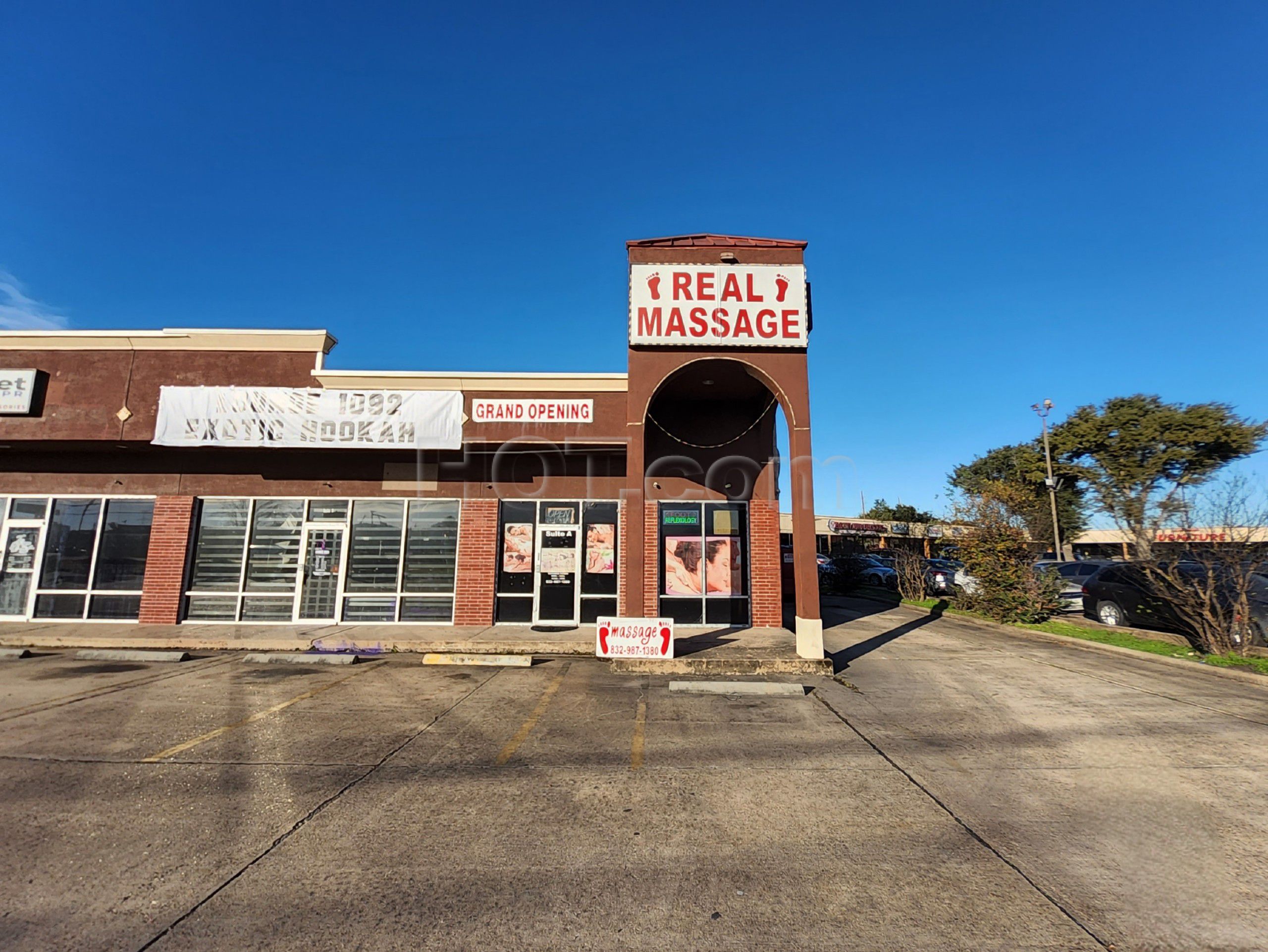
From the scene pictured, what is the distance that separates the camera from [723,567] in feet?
44.1

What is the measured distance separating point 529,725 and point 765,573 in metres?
7.82

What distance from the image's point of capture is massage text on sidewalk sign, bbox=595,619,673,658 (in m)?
9.51

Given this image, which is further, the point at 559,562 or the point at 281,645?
the point at 559,562

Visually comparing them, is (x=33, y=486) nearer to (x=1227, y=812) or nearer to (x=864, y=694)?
(x=864, y=694)

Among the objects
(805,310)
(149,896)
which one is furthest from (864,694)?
(149,896)

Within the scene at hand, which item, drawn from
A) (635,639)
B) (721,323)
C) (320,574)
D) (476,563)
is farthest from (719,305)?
(320,574)

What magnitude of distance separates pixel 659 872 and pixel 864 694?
5.56 metres

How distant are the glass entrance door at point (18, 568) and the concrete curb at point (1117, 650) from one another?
23202 mm

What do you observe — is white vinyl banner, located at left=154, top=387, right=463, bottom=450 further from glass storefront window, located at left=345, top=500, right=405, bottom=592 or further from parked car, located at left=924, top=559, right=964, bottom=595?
parked car, located at left=924, top=559, right=964, bottom=595

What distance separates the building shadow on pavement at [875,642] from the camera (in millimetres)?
10349

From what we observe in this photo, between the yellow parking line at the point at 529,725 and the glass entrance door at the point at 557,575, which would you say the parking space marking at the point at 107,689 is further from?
the glass entrance door at the point at 557,575

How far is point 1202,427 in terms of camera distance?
36.1 metres

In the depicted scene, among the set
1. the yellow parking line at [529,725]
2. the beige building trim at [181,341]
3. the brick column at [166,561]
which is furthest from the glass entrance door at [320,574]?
the yellow parking line at [529,725]

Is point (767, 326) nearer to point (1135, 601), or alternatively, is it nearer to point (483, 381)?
point (483, 381)
